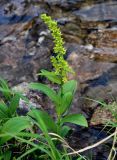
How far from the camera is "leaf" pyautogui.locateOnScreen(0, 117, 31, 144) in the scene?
229 cm

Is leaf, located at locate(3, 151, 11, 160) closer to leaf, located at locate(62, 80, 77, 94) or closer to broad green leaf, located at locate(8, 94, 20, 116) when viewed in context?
broad green leaf, located at locate(8, 94, 20, 116)

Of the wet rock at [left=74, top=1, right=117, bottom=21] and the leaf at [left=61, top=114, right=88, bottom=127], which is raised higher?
the wet rock at [left=74, top=1, right=117, bottom=21]

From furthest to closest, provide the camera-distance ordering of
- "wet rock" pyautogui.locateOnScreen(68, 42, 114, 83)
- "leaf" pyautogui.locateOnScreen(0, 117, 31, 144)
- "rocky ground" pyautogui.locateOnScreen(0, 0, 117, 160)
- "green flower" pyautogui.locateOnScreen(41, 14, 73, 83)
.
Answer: "wet rock" pyautogui.locateOnScreen(68, 42, 114, 83)
"rocky ground" pyautogui.locateOnScreen(0, 0, 117, 160)
"leaf" pyautogui.locateOnScreen(0, 117, 31, 144)
"green flower" pyautogui.locateOnScreen(41, 14, 73, 83)

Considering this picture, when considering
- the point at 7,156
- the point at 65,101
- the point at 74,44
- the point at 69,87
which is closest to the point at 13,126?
the point at 7,156

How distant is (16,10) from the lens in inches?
168

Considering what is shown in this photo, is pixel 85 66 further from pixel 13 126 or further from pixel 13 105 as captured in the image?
pixel 13 126

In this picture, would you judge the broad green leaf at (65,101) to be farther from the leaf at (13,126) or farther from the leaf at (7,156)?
the leaf at (7,156)

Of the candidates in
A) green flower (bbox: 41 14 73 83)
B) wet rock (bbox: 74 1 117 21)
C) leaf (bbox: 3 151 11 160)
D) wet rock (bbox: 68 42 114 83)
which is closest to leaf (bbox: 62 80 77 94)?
green flower (bbox: 41 14 73 83)

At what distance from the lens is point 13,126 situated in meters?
2.32

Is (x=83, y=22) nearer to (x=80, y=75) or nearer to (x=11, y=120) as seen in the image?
(x=80, y=75)

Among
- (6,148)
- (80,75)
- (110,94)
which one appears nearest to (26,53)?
(80,75)

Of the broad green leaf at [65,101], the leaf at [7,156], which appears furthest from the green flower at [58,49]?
the leaf at [7,156]

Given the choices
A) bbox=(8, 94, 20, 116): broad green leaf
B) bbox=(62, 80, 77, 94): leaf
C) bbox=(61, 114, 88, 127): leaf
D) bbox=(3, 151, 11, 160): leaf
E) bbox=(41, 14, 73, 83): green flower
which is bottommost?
bbox=(3, 151, 11, 160): leaf

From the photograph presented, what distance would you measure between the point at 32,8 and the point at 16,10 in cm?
18
